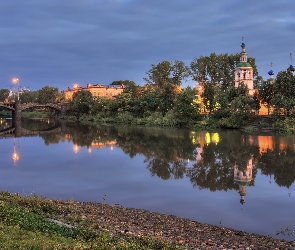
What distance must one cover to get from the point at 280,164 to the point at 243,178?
625 centimetres

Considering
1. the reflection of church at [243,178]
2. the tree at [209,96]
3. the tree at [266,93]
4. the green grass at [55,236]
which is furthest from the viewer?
the tree at [209,96]

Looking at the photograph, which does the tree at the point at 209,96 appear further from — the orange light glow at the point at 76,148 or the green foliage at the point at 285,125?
the orange light glow at the point at 76,148

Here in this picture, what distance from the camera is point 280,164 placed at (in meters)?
28.5

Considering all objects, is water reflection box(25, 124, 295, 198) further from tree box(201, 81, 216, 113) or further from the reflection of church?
tree box(201, 81, 216, 113)

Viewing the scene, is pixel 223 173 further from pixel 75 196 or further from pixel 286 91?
pixel 286 91

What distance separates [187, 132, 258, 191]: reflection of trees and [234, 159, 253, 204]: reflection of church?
281 mm

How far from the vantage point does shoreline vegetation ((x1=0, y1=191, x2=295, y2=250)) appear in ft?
29.4

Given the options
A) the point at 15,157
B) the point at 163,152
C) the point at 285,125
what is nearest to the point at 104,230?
the point at 15,157

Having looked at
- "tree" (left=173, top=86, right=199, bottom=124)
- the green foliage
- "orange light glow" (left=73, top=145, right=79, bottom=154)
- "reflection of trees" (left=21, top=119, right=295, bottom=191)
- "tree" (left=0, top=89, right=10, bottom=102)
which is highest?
"tree" (left=0, top=89, right=10, bottom=102)

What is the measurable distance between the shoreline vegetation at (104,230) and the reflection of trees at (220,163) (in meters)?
7.30

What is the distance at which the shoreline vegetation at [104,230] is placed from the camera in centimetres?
896

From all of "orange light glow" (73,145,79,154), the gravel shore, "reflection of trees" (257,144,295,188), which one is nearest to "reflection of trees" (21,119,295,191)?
"reflection of trees" (257,144,295,188)

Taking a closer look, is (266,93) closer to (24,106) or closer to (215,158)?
(215,158)

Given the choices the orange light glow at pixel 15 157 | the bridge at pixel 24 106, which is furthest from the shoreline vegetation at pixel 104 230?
the bridge at pixel 24 106
